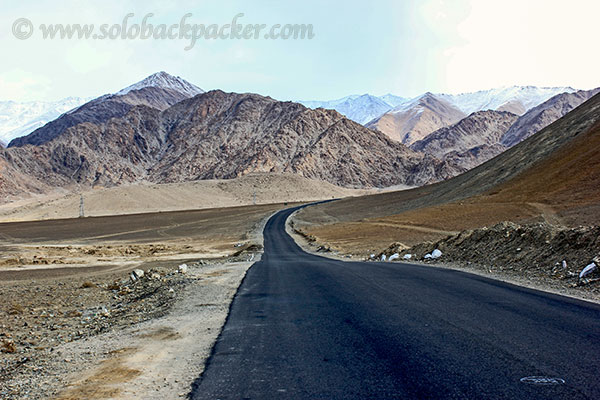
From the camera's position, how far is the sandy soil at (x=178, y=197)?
105 m

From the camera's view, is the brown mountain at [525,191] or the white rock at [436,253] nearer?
the white rock at [436,253]

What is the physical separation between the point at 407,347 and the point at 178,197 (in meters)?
120

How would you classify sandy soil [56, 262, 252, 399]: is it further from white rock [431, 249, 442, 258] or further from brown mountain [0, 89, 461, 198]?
brown mountain [0, 89, 461, 198]

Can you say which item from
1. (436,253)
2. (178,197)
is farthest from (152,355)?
(178,197)

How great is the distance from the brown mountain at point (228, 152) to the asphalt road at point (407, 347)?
149057 mm

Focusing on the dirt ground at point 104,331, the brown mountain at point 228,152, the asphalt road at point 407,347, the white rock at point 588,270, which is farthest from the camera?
the brown mountain at point 228,152

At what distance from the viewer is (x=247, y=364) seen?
584cm

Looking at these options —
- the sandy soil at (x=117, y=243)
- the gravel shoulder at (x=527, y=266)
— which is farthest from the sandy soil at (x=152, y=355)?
the sandy soil at (x=117, y=243)

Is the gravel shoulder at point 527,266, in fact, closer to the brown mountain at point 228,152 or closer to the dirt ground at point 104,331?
the dirt ground at point 104,331

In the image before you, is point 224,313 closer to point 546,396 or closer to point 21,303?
point 546,396

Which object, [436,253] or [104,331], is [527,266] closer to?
[436,253]

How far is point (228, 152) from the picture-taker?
171250 millimetres

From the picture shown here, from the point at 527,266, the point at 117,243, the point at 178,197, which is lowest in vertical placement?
the point at 117,243

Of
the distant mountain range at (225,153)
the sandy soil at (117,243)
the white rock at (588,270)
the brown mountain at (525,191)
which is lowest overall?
the sandy soil at (117,243)
